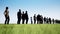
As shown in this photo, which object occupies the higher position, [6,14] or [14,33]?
[6,14]

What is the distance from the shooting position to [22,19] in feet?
35.4

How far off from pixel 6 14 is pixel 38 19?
8.34 meters

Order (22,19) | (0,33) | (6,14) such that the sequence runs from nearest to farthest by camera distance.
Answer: (0,33), (6,14), (22,19)

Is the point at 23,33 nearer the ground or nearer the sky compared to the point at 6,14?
nearer the ground

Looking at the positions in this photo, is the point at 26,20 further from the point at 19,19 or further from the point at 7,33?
the point at 7,33

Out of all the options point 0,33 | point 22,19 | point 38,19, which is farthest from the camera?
point 38,19

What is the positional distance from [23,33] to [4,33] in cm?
39

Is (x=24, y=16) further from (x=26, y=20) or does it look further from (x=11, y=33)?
(x=11, y=33)

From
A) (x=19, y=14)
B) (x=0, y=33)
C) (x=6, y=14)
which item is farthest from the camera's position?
(x=19, y=14)

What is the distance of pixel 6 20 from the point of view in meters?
7.59

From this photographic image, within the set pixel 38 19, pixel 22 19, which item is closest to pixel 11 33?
pixel 22 19

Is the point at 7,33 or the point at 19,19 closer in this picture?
the point at 7,33

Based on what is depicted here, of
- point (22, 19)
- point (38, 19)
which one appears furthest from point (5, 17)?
point (38, 19)

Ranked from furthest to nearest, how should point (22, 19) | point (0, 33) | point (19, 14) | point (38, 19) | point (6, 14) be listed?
point (38, 19)
point (22, 19)
point (19, 14)
point (6, 14)
point (0, 33)
